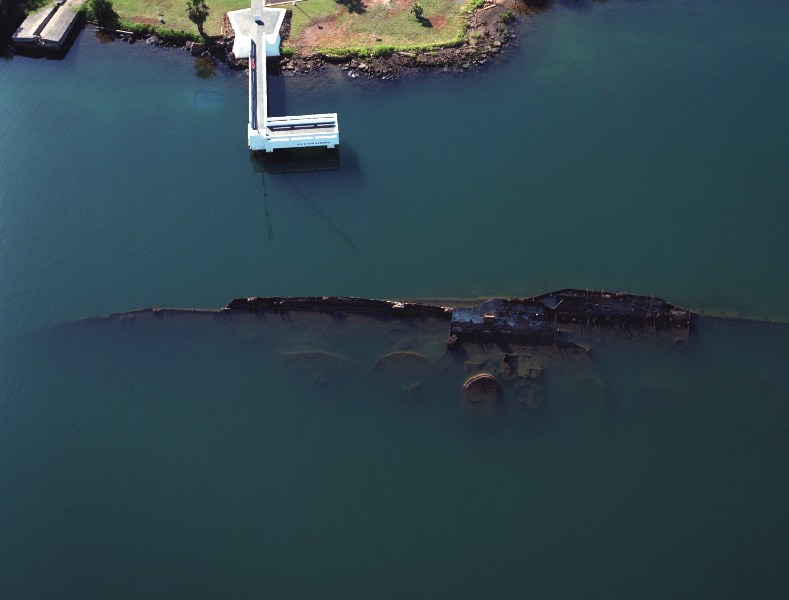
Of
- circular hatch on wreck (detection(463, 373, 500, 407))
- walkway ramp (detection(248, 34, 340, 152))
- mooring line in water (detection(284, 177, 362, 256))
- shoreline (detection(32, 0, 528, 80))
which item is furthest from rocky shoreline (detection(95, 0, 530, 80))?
circular hatch on wreck (detection(463, 373, 500, 407))

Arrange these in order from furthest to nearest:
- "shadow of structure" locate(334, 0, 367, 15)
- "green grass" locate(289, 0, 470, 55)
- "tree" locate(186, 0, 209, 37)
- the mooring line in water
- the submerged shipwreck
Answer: "shadow of structure" locate(334, 0, 367, 15) < "tree" locate(186, 0, 209, 37) < "green grass" locate(289, 0, 470, 55) < the mooring line in water < the submerged shipwreck

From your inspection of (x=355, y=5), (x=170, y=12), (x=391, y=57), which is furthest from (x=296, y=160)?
(x=170, y=12)

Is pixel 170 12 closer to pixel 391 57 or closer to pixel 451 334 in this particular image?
pixel 391 57

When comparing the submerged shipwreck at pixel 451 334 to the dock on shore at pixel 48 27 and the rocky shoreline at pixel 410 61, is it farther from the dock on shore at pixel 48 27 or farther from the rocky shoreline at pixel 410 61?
the dock on shore at pixel 48 27

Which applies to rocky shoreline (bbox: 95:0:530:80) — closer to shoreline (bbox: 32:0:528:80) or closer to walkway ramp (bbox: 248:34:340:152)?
shoreline (bbox: 32:0:528:80)

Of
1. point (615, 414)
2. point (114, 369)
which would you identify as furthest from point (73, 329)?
point (615, 414)

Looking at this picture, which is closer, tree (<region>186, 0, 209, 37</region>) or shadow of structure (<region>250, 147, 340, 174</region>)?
shadow of structure (<region>250, 147, 340, 174</region>)

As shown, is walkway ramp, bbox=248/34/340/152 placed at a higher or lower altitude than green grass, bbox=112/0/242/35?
lower

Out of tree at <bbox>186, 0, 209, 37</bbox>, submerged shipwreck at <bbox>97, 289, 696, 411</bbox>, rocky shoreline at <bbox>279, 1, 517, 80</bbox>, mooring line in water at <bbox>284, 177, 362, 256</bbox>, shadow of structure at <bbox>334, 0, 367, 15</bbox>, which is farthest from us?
shadow of structure at <bbox>334, 0, 367, 15</bbox>
